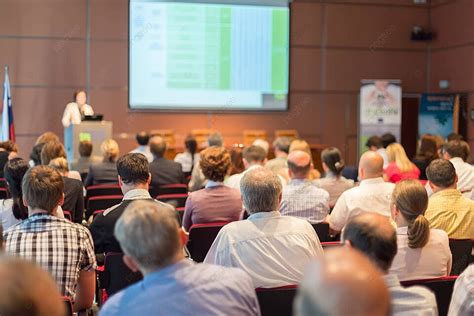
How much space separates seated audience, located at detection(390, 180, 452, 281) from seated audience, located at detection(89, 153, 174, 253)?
4.42 feet

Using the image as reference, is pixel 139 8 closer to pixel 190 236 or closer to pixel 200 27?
pixel 200 27

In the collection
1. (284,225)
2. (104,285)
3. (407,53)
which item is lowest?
(104,285)

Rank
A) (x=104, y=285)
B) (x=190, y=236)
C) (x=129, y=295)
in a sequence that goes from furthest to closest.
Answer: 1. (x=190, y=236)
2. (x=104, y=285)
3. (x=129, y=295)

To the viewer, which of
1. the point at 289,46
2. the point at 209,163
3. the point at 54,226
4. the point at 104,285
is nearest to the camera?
the point at 54,226

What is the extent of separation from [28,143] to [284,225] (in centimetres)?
886

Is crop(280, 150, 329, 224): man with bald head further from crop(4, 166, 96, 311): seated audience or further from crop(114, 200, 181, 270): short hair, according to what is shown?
crop(114, 200, 181, 270): short hair

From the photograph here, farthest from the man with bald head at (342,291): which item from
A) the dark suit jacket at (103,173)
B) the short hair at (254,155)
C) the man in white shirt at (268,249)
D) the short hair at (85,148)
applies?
the short hair at (85,148)

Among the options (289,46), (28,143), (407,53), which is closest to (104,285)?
(28,143)

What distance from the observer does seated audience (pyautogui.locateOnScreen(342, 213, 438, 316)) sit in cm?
226

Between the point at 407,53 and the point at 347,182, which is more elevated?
the point at 407,53

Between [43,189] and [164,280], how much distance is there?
1.42 meters

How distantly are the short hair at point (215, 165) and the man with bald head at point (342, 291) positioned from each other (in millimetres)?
3757

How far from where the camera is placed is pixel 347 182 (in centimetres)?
615

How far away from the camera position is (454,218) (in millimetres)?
4418
